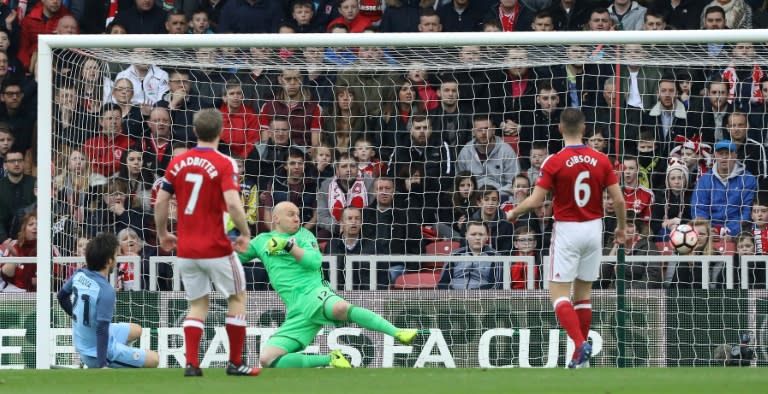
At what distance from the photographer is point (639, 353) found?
12.5 m

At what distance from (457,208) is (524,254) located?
2.50 feet

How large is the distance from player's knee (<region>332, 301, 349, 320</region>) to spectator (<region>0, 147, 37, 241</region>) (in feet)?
16.0

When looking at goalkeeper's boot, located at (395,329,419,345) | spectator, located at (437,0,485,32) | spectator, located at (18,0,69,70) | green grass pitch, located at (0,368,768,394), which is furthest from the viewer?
spectator, located at (18,0,69,70)

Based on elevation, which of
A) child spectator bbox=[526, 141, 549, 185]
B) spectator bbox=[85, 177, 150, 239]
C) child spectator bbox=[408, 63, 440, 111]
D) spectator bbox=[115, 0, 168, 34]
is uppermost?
spectator bbox=[115, 0, 168, 34]

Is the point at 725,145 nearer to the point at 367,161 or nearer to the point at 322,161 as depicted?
the point at 367,161

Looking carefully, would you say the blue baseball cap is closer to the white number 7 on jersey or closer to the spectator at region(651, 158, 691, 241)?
the spectator at region(651, 158, 691, 241)

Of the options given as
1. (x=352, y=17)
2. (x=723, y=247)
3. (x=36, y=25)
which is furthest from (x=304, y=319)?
(x=36, y=25)

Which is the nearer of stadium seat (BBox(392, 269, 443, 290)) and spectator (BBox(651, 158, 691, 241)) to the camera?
stadium seat (BBox(392, 269, 443, 290))

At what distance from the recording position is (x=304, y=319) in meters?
11.0

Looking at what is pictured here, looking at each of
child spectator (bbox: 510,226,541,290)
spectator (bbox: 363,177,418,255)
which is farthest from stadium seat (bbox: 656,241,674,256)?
spectator (bbox: 363,177,418,255)

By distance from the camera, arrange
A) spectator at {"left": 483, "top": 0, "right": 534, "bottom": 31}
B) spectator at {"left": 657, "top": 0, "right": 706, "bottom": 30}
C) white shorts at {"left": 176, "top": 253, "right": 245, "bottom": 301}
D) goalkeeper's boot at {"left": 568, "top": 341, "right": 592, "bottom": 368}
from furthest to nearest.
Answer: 1. spectator at {"left": 483, "top": 0, "right": 534, "bottom": 31}
2. spectator at {"left": 657, "top": 0, "right": 706, "bottom": 30}
3. goalkeeper's boot at {"left": 568, "top": 341, "right": 592, "bottom": 368}
4. white shorts at {"left": 176, "top": 253, "right": 245, "bottom": 301}

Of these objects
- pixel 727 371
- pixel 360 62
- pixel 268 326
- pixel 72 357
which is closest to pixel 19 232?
pixel 72 357

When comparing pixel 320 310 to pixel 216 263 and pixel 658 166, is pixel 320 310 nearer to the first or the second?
pixel 216 263

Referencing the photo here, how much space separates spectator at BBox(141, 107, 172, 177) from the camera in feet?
44.4
